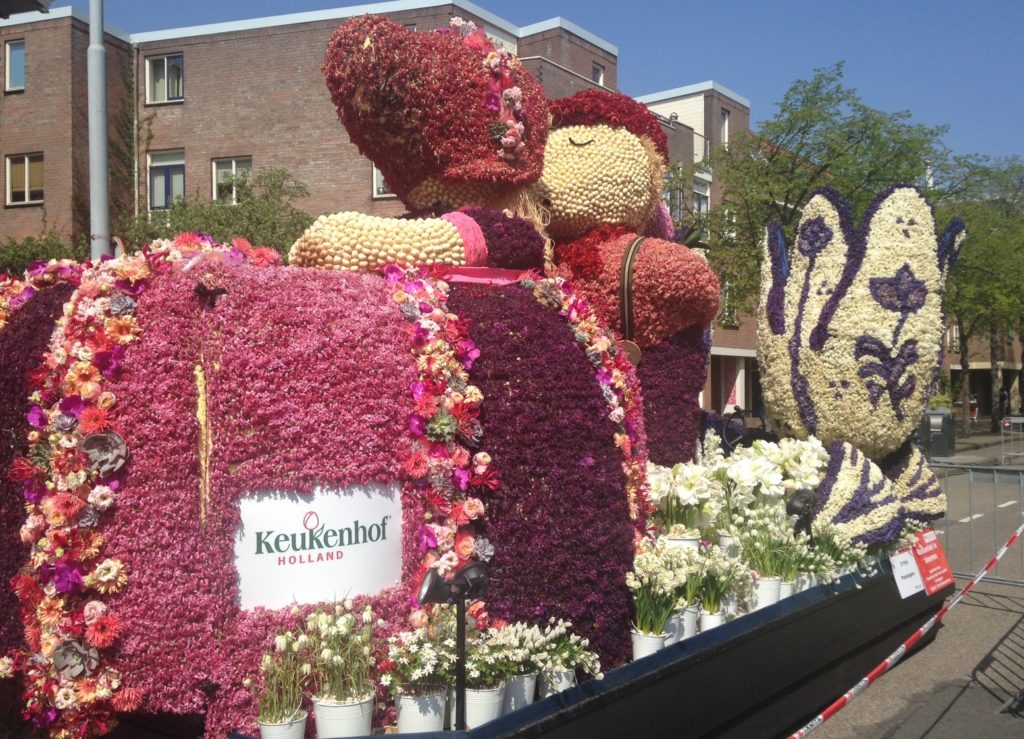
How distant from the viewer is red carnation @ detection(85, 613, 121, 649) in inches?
129

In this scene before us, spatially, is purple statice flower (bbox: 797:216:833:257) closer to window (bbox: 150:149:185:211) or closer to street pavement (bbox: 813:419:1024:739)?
street pavement (bbox: 813:419:1024:739)

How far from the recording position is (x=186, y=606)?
11.0ft

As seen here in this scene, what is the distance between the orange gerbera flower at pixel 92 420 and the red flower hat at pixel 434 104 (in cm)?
204

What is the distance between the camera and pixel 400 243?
14.1ft

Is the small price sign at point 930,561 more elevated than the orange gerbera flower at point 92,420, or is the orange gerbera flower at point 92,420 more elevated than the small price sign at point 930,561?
the orange gerbera flower at point 92,420

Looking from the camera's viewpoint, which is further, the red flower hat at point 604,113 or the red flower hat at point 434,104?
the red flower hat at point 604,113

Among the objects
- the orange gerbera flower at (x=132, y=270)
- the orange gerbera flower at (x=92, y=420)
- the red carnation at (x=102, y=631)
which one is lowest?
the red carnation at (x=102, y=631)

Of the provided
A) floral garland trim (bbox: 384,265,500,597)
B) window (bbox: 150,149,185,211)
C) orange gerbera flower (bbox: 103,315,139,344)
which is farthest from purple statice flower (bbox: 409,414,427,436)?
window (bbox: 150,149,185,211)

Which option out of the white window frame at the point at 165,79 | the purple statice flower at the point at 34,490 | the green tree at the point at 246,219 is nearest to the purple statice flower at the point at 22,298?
the purple statice flower at the point at 34,490

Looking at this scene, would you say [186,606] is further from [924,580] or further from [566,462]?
[924,580]

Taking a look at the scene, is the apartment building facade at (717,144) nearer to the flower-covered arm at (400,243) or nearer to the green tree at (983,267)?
the green tree at (983,267)

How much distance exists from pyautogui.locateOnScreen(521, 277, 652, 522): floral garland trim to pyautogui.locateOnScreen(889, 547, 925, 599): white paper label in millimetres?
2386

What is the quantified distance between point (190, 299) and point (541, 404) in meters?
1.53

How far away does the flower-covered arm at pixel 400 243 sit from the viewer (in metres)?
4.25
